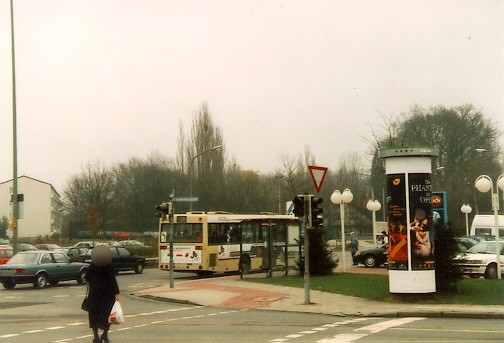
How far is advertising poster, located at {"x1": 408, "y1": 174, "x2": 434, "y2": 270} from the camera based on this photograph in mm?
20094

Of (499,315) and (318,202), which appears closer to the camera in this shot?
(499,315)

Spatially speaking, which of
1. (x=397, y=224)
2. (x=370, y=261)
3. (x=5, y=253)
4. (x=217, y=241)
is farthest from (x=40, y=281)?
(x=370, y=261)

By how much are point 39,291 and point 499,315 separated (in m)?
19.0

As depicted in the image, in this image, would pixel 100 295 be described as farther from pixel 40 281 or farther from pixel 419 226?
pixel 40 281

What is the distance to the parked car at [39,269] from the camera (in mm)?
30875

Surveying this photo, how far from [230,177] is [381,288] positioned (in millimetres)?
48165

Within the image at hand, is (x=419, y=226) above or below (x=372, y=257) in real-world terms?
above

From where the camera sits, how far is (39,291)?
2989 centimetres

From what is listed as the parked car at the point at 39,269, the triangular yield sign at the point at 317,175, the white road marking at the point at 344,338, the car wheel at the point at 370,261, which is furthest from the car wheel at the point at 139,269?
the white road marking at the point at 344,338

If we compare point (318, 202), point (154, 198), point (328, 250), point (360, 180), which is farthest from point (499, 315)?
point (360, 180)

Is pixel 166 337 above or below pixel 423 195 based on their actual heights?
below

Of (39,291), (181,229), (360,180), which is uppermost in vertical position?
(360,180)

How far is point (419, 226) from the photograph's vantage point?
20.1 meters

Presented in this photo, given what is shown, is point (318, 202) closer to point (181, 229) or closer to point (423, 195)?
point (423, 195)
